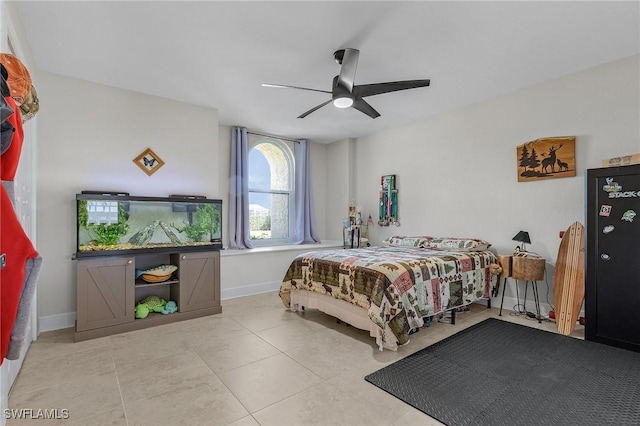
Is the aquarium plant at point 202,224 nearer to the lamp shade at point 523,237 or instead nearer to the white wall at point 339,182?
the white wall at point 339,182

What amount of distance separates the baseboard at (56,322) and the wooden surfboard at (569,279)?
4.97 meters

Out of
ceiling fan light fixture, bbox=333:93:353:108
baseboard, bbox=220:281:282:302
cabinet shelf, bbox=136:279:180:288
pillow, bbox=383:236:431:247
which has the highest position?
ceiling fan light fixture, bbox=333:93:353:108

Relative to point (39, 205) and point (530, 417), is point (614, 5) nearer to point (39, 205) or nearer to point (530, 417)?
point (530, 417)

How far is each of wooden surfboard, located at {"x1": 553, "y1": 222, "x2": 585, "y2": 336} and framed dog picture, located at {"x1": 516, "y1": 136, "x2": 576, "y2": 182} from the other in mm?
616

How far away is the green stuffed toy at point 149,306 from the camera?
128 inches

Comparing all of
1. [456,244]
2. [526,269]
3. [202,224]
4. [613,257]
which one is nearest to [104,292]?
[202,224]

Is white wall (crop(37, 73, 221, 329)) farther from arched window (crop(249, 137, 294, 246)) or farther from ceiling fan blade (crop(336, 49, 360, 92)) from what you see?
ceiling fan blade (crop(336, 49, 360, 92))

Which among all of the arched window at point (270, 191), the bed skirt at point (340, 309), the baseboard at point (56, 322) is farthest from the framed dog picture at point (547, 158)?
the baseboard at point (56, 322)

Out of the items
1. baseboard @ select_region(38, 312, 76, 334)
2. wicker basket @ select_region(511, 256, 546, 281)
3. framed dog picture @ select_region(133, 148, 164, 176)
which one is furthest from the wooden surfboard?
baseboard @ select_region(38, 312, 76, 334)

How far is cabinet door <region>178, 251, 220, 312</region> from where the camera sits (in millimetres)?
3477

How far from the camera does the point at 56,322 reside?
315 centimetres

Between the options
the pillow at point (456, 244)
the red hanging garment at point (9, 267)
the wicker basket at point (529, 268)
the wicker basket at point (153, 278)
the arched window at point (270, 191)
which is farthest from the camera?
the arched window at point (270, 191)

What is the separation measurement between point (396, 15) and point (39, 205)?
3.74 m

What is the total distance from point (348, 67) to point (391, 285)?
1.86 metres
